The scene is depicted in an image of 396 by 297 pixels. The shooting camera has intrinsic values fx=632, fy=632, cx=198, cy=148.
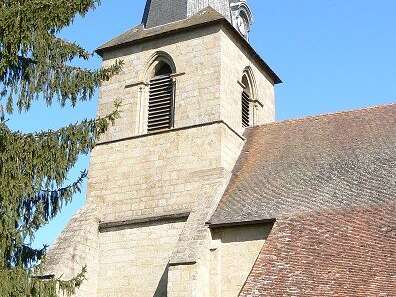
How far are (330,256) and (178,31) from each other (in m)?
7.93

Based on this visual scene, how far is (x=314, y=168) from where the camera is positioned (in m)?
14.0

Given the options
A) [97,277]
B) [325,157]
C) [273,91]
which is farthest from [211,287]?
[273,91]

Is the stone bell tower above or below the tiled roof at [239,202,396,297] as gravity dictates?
above

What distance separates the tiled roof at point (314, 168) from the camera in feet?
41.9

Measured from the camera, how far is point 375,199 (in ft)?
40.4

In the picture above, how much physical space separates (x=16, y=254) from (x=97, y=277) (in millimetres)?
4958

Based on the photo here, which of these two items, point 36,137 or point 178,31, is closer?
point 36,137

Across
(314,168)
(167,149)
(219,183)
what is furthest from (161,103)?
(314,168)

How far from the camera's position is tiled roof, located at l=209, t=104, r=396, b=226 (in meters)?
12.8

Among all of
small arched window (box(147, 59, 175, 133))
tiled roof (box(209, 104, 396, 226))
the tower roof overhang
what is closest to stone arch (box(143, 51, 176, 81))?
small arched window (box(147, 59, 175, 133))

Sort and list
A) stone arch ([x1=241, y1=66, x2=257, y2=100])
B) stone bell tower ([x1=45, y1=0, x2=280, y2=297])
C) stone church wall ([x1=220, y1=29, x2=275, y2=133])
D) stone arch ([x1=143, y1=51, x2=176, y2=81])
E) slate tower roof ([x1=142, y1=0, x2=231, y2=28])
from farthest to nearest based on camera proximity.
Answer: stone arch ([x1=241, y1=66, x2=257, y2=100])
slate tower roof ([x1=142, y1=0, x2=231, y2=28])
stone arch ([x1=143, y1=51, x2=176, y2=81])
stone church wall ([x1=220, y1=29, x2=275, y2=133])
stone bell tower ([x1=45, y1=0, x2=280, y2=297])

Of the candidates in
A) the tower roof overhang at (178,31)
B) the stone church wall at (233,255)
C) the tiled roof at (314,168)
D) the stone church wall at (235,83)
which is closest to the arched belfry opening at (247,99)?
the stone church wall at (235,83)

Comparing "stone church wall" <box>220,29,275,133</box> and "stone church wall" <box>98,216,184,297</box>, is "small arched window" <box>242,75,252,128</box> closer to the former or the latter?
"stone church wall" <box>220,29,275,133</box>

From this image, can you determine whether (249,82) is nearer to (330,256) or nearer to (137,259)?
(137,259)
